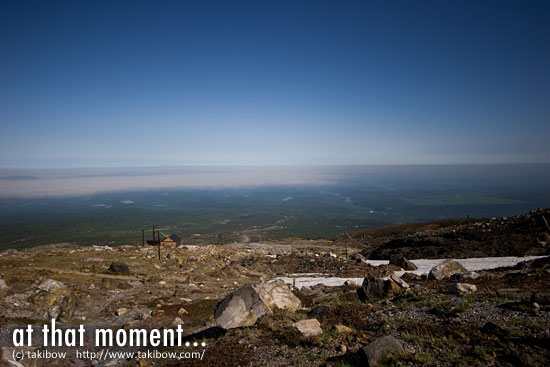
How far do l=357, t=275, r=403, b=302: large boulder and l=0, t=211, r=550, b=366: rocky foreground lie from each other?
63 mm

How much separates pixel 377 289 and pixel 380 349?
787 centimetres

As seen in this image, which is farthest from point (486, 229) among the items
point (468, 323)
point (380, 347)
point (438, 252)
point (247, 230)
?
point (247, 230)

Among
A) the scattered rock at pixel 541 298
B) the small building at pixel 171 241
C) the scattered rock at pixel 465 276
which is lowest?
the small building at pixel 171 241

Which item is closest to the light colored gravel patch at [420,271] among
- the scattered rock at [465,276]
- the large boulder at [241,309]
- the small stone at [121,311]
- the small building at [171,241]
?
the scattered rock at [465,276]

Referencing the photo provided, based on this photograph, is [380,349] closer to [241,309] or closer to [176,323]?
[241,309]

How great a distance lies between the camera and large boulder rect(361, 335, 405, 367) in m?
7.32

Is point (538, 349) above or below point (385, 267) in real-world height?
above

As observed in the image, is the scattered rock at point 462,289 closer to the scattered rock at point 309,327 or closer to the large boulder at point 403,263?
the scattered rock at point 309,327

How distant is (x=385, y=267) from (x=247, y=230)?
117 m

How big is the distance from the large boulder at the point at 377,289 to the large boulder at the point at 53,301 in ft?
55.5

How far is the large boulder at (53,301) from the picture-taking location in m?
15.6

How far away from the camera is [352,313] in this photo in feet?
39.3

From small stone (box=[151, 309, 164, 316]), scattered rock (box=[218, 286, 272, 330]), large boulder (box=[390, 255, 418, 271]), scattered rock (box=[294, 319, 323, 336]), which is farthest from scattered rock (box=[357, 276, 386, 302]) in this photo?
large boulder (box=[390, 255, 418, 271])

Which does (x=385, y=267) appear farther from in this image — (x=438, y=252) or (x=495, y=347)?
(x=495, y=347)
